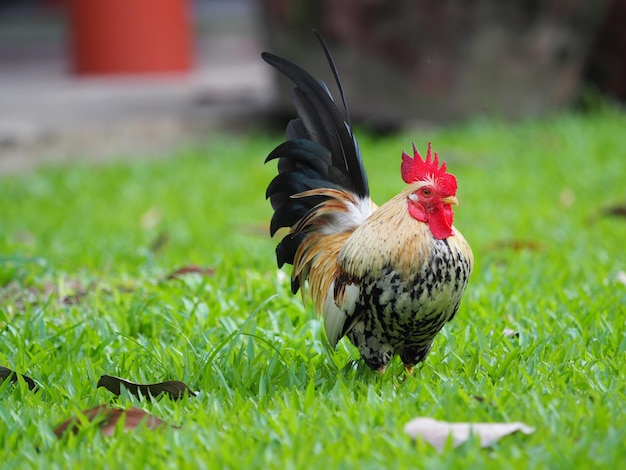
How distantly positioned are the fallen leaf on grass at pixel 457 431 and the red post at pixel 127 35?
29.8 feet

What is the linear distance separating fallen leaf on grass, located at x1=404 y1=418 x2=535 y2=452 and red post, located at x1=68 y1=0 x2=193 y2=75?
29.8 feet

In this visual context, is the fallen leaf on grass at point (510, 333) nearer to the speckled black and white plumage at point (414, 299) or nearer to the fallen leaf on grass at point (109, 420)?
the speckled black and white plumage at point (414, 299)

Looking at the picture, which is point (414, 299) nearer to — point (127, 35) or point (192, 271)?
point (192, 271)

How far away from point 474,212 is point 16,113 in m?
5.35

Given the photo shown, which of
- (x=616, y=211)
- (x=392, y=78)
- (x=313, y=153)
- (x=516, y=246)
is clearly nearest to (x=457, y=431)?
(x=313, y=153)

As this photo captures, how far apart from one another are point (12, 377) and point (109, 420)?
570 millimetres

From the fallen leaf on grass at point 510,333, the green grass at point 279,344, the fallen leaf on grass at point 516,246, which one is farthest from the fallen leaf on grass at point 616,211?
the fallen leaf on grass at point 510,333

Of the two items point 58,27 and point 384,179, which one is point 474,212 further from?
point 58,27

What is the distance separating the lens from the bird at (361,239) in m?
2.64

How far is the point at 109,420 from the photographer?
99.8 inches

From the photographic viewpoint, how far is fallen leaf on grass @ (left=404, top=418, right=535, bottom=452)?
7.47 feet

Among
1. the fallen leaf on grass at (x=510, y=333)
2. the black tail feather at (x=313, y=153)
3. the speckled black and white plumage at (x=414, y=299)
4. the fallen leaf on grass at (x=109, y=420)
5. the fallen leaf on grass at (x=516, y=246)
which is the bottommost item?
the fallen leaf on grass at (x=516, y=246)

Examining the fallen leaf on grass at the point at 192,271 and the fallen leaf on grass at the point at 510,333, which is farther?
the fallen leaf on grass at the point at 192,271

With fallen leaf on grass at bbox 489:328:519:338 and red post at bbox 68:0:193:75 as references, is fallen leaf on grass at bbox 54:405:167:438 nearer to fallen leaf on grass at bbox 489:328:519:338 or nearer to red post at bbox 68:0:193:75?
fallen leaf on grass at bbox 489:328:519:338
